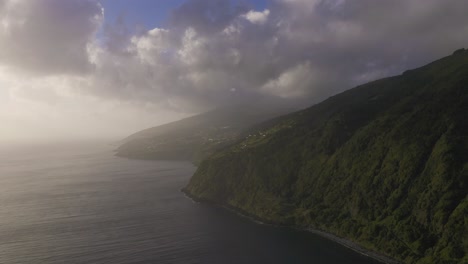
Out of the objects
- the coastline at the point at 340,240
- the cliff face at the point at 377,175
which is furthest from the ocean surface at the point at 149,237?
the cliff face at the point at 377,175

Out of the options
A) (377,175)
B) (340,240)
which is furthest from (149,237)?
(377,175)

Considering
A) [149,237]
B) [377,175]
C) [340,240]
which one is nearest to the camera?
[340,240]

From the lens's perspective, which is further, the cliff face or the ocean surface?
the ocean surface

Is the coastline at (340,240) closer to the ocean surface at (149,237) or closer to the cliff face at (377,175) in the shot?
the cliff face at (377,175)

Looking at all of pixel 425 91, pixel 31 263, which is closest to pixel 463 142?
pixel 425 91

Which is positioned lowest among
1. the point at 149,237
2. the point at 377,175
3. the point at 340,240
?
the point at 340,240

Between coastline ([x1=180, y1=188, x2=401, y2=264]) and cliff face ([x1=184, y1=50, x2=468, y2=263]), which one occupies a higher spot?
cliff face ([x1=184, y1=50, x2=468, y2=263])

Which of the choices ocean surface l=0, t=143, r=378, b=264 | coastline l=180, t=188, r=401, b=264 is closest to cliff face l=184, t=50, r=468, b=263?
coastline l=180, t=188, r=401, b=264

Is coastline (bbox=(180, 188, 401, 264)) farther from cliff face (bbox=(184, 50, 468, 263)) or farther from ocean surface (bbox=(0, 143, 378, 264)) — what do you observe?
ocean surface (bbox=(0, 143, 378, 264))

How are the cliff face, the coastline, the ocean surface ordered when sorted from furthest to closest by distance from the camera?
the ocean surface < the cliff face < the coastline

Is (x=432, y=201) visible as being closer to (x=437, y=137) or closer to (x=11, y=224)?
(x=437, y=137)

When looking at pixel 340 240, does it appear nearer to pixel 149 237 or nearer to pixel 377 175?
pixel 377 175
